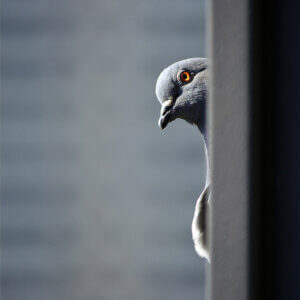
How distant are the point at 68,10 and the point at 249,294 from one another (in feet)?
11.2

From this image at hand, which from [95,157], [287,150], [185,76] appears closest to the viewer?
[287,150]

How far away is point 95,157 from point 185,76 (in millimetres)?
2279

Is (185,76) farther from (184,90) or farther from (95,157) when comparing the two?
(95,157)

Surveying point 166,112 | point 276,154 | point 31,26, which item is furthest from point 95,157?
point 276,154

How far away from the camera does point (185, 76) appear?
1.53 m

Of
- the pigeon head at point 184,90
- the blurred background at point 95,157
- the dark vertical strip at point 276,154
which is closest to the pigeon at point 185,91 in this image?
the pigeon head at point 184,90

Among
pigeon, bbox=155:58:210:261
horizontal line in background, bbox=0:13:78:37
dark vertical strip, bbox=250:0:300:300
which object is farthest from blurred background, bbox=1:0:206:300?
dark vertical strip, bbox=250:0:300:300

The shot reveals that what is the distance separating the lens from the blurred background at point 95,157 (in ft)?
12.1

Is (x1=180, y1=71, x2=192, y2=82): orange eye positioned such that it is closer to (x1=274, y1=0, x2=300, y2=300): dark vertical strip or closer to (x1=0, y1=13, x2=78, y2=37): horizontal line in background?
(x1=274, y1=0, x2=300, y2=300): dark vertical strip

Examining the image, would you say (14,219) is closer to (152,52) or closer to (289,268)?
(152,52)

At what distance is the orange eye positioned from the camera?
1.52 meters

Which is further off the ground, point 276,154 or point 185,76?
point 185,76

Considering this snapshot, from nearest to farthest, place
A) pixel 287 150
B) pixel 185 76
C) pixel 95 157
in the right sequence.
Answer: pixel 287 150 < pixel 185 76 < pixel 95 157

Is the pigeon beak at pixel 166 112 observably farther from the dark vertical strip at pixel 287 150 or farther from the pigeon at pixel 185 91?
the dark vertical strip at pixel 287 150
